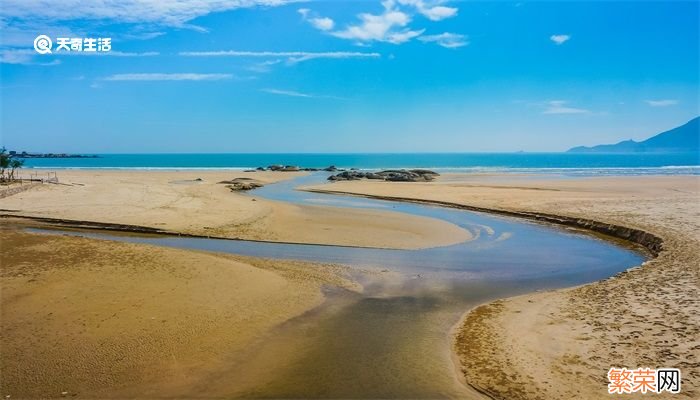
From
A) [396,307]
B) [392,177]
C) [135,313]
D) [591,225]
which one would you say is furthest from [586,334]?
[392,177]

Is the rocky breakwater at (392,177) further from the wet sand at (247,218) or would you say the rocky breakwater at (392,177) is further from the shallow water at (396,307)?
the shallow water at (396,307)

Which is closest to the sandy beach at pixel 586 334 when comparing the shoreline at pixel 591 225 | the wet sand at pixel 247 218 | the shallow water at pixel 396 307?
the shallow water at pixel 396 307

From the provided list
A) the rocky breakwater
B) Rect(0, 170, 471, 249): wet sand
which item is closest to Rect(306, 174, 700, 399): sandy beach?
Rect(0, 170, 471, 249): wet sand

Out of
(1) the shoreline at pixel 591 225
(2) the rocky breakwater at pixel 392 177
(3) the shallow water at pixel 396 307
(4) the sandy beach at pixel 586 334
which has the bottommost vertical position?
(3) the shallow water at pixel 396 307

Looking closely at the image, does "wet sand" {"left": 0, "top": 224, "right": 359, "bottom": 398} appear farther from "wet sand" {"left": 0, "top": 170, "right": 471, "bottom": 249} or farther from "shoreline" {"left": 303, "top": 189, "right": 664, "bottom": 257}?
"shoreline" {"left": 303, "top": 189, "right": 664, "bottom": 257}

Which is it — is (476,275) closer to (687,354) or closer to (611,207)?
(687,354)

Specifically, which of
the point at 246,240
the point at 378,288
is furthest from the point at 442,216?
the point at 378,288

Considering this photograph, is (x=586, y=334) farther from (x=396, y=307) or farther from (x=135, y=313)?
(x=135, y=313)
